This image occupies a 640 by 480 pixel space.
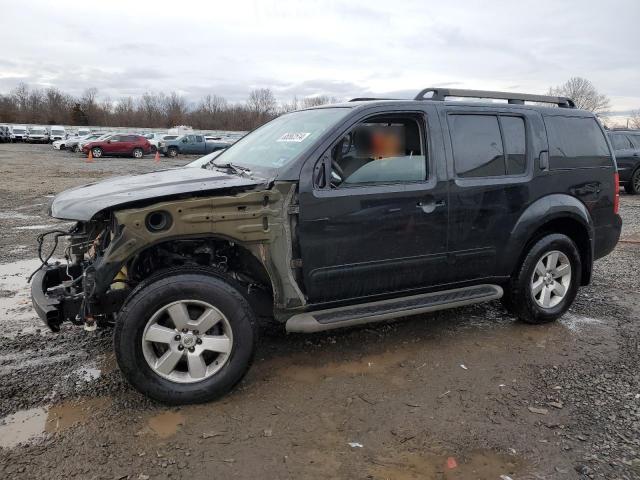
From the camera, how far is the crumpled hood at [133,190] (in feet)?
10.5

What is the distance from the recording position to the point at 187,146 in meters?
35.9

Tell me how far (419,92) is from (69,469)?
3.50 m

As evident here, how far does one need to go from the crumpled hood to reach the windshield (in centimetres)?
32

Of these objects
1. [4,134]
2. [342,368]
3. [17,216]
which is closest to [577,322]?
[342,368]

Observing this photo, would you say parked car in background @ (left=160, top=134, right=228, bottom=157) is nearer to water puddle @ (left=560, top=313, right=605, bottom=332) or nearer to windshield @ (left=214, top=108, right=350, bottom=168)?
windshield @ (left=214, top=108, right=350, bottom=168)

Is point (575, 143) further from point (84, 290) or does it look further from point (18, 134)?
point (18, 134)

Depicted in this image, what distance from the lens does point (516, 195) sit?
4363 millimetres

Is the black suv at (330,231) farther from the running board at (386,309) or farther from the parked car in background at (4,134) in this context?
the parked car in background at (4,134)

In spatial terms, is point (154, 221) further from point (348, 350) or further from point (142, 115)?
point (142, 115)

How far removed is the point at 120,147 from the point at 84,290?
3260cm

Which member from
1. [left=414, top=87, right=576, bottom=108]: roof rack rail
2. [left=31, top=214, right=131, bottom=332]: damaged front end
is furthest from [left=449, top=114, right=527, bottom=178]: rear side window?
[left=31, top=214, right=131, bottom=332]: damaged front end

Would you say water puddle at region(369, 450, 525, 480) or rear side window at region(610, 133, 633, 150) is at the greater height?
rear side window at region(610, 133, 633, 150)

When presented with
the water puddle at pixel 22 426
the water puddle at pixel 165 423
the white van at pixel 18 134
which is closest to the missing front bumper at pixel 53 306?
the water puddle at pixel 22 426

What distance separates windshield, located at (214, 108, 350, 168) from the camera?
378 cm
